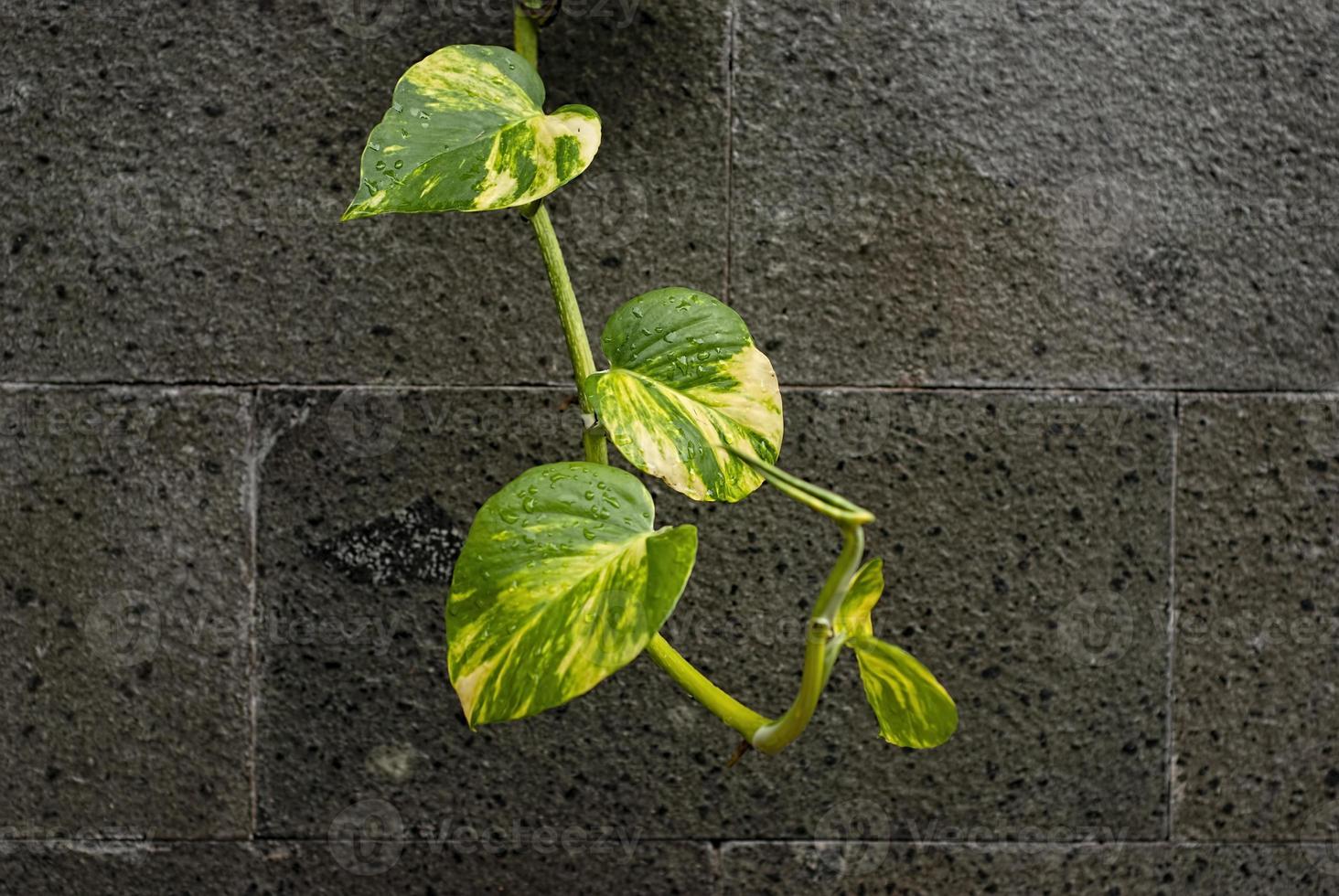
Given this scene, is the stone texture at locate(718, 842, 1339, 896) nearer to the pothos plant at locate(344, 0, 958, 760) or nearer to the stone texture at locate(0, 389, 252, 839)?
the pothos plant at locate(344, 0, 958, 760)

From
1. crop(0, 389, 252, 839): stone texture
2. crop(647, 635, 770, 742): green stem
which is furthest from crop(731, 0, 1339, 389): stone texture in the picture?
crop(0, 389, 252, 839): stone texture

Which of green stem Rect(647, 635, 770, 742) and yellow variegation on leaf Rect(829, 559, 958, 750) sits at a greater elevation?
yellow variegation on leaf Rect(829, 559, 958, 750)

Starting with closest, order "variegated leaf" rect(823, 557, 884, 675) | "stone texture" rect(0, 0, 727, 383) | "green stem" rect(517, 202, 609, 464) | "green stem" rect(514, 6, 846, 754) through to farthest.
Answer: "green stem" rect(514, 6, 846, 754) → "variegated leaf" rect(823, 557, 884, 675) → "green stem" rect(517, 202, 609, 464) → "stone texture" rect(0, 0, 727, 383)

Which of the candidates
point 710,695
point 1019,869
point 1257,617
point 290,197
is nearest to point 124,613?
point 290,197

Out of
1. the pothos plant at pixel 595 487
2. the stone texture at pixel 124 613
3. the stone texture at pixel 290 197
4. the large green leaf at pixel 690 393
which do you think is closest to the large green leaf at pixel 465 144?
the pothos plant at pixel 595 487

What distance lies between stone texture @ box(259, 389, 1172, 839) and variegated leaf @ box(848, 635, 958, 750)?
1.32ft

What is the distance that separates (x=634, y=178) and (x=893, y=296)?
31 centimetres

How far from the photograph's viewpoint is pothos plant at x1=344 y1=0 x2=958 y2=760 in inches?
21.9

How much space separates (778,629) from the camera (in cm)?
102

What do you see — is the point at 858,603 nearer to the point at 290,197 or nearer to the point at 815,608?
the point at 815,608

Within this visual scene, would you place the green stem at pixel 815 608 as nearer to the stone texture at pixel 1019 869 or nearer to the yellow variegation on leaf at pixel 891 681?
the yellow variegation on leaf at pixel 891 681

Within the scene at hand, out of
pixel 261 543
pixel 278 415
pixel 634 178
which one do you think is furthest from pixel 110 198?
pixel 634 178

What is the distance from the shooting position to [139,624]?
3.31ft

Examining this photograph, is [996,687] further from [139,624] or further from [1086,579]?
[139,624]
